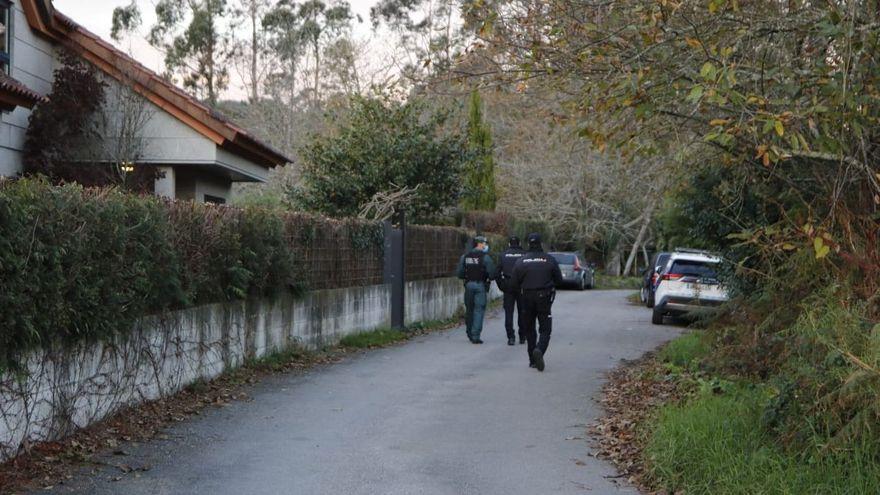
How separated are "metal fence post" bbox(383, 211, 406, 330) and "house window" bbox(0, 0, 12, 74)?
288 inches

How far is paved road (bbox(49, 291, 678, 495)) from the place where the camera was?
7.07m

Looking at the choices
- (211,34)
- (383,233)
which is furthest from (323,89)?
(383,233)

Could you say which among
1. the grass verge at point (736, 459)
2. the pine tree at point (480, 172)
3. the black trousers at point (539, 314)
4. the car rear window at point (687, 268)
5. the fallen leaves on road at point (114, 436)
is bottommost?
the fallen leaves on road at point (114, 436)

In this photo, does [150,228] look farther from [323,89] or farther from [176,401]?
[323,89]

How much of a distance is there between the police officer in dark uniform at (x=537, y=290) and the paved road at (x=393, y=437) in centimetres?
35

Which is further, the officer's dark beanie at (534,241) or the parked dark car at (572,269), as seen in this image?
the parked dark car at (572,269)

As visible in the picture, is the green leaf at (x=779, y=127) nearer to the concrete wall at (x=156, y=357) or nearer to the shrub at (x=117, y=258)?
the shrub at (x=117, y=258)

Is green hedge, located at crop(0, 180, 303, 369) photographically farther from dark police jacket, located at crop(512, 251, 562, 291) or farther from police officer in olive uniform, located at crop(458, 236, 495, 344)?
police officer in olive uniform, located at crop(458, 236, 495, 344)

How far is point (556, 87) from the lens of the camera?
426 inches

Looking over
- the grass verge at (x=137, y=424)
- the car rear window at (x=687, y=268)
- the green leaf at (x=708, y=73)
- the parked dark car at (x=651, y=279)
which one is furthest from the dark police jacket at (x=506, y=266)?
the parked dark car at (x=651, y=279)

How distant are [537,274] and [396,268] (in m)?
6.01

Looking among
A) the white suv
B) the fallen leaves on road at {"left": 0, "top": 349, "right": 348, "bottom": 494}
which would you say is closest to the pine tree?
the white suv

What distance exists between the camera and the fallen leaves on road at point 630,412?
26.0ft

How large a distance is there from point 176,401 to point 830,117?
261 inches
